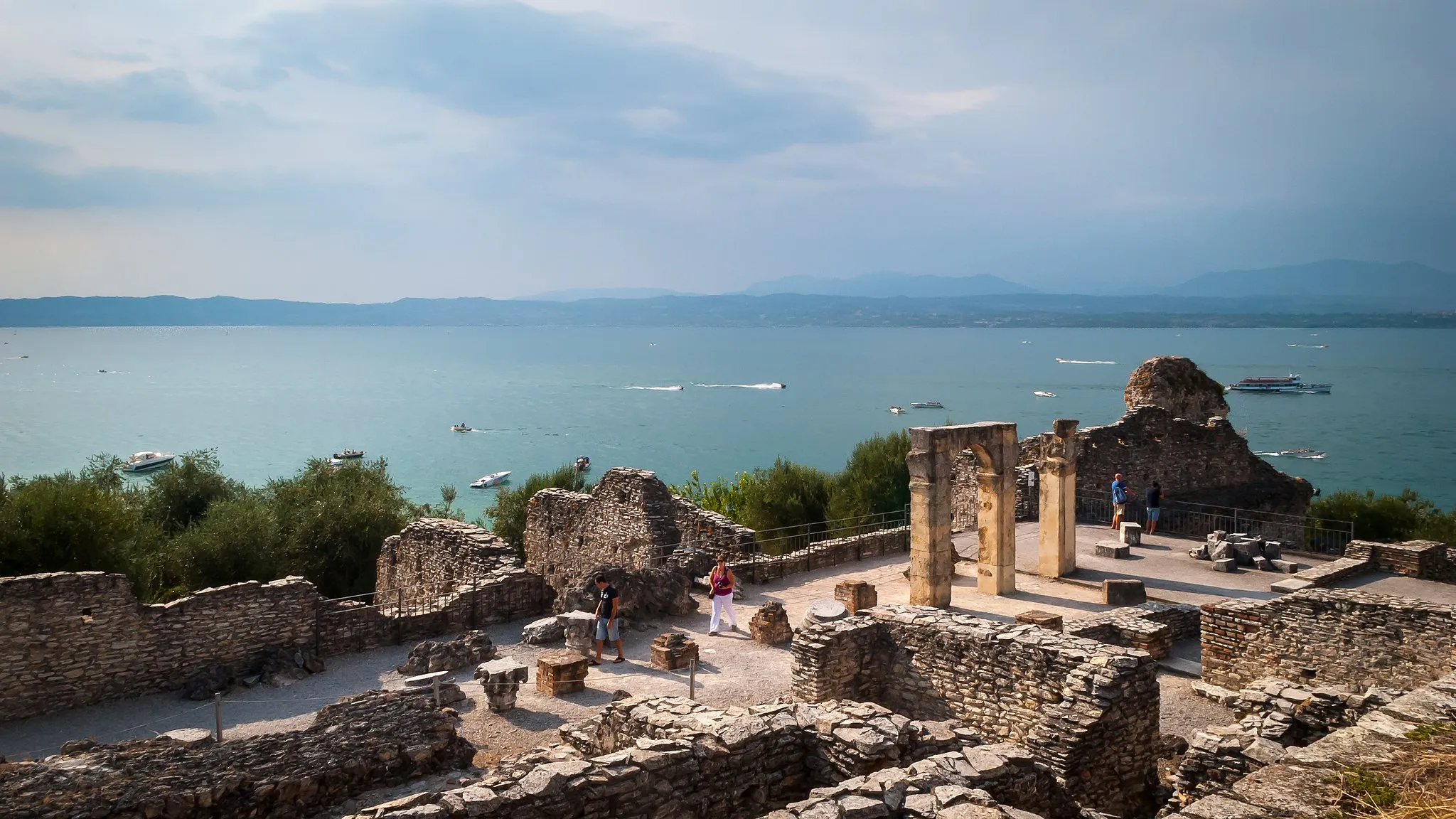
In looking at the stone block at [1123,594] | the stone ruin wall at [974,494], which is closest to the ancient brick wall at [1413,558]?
the stone block at [1123,594]

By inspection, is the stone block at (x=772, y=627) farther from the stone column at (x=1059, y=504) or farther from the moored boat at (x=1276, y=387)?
the moored boat at (x=1276, y=387)

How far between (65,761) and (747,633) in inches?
393

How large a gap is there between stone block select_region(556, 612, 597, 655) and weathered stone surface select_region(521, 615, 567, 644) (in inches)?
Result: 19.0

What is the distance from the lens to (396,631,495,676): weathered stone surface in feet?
47.5

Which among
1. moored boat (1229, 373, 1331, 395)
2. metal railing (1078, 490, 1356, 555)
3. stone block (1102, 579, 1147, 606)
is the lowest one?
moored boat (1229, 373, 1331, 395)

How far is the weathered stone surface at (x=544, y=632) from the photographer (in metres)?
15.8

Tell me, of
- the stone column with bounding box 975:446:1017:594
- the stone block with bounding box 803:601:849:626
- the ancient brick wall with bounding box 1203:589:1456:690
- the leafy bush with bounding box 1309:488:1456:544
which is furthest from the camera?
the leafy bush with bounding box 1309:488:1456:544

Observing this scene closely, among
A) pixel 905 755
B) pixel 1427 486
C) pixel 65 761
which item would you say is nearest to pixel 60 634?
pixel 65 761

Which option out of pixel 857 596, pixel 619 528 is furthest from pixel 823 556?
pixel 619 528

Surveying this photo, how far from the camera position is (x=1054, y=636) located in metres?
10.8

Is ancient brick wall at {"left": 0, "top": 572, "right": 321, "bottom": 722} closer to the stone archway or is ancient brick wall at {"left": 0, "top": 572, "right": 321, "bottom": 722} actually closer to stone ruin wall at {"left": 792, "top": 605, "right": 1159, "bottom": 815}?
stone ruin wall at {"left": 792, "top": 605, "right": 1159, "bottom": 815}

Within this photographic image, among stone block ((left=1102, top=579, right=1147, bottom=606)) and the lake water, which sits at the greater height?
stone block ((left=1102, top=579, right=1147, bottom=606))

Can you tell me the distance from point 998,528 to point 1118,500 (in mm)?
7114

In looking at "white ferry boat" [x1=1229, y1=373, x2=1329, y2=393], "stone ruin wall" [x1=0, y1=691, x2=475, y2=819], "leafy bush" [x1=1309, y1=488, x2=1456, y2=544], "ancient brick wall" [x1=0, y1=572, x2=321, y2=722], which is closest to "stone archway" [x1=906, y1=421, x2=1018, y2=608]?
"stone ruin wall" [x1=0, y1=691, x2=475, y2=819]
